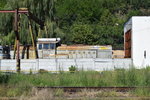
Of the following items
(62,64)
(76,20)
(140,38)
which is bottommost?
(62,64)

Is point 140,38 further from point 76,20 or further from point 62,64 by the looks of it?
point 76,20

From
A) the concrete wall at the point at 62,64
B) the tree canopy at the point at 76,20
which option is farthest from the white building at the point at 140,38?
the tree canopy at the point at 76,20

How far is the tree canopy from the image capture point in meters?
51.9

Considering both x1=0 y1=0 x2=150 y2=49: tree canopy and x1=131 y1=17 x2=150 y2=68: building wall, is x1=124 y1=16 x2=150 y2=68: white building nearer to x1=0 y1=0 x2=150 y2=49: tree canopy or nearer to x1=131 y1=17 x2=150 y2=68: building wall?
x1=131 y1=17 x2=150 y2=68: building wall

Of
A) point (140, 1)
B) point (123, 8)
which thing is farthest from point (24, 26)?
point (140, 1)

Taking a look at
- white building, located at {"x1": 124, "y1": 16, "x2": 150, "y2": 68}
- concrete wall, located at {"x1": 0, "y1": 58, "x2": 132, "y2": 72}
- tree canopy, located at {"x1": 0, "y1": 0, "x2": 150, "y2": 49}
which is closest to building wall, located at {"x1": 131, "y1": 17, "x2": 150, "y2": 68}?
white building, located at {"x1": 124, "y1": 16, "x2": 150, "y2": 68}

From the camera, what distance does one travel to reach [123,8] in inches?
4956

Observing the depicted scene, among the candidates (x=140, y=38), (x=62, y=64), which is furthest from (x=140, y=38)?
(x=62, y=64)

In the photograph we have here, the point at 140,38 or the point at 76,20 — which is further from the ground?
the point at 76,20

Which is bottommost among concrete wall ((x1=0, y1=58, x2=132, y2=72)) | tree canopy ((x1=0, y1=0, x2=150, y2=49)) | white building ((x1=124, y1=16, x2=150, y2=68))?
concrete wall ((x1=0, y1=58, x2=132, y2=72))

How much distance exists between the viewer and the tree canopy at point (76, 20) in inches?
2042

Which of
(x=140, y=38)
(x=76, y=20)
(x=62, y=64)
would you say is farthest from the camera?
(x=76, y=20)

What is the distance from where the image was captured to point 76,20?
97.3 metres

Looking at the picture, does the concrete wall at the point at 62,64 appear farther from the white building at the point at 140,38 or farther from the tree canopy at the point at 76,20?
the tree canopy at the point at 76,20
